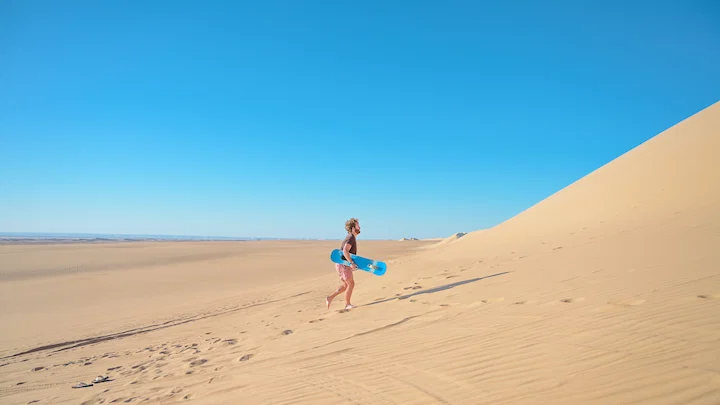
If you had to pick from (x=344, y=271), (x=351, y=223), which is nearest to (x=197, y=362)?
(x=344, y=271)

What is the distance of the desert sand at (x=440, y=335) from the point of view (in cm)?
337

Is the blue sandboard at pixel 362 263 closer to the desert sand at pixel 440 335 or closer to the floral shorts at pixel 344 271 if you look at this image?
the floral shorts at pixel 344 271

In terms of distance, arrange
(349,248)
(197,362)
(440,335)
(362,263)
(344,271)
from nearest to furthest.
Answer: (440,335) → (197,362) → (349,248) → (344,271) → (362,263)

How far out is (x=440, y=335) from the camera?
507 cm

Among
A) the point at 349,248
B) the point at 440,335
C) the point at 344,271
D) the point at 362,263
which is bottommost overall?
the point at 440,335

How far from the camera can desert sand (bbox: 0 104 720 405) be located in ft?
11.1

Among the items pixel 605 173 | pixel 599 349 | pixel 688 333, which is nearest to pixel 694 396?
pixel 599 349

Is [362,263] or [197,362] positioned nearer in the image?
[197,362]

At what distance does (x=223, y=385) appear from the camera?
14.9 feet

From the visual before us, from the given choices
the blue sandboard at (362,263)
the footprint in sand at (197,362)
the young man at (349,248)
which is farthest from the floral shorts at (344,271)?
the footprint in sand at (197,362)

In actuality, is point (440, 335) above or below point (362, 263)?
below

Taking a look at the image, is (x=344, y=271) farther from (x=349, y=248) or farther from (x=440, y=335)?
(x=440, y=335)

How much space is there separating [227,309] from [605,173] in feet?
73.3

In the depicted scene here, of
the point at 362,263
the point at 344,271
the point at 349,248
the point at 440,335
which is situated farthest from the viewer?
the point at 362,263
